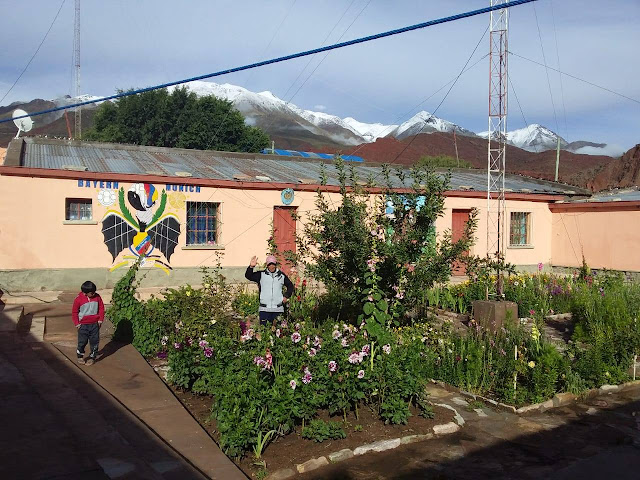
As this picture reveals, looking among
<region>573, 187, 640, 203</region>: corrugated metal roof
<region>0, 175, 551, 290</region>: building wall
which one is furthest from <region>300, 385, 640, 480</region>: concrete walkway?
<region>573, 187, 640, 203</region>: corrugated metal roof

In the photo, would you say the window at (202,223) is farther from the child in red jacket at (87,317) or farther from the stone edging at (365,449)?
the stone edging at (365,449)

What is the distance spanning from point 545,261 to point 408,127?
323ft

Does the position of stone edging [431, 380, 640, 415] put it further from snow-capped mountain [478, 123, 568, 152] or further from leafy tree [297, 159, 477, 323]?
snow-capped mountain [478, 123, 568, 152]

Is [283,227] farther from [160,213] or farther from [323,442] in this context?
[323,442]

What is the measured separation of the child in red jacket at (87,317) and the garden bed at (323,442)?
1853mm

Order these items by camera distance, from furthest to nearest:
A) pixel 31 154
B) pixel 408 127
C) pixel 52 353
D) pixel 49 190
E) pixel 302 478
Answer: pixel 408 127 < pixel 31 154 < pixel 49 190 < pixel 52 353 < pixel 302 478

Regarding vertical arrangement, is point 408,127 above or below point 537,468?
above

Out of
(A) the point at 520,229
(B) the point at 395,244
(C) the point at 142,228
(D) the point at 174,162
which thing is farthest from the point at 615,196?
(C) the point at 142,228

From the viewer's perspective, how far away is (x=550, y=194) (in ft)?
68.7

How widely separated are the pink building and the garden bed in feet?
21.2

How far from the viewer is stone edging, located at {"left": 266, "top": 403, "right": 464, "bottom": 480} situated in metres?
4.95

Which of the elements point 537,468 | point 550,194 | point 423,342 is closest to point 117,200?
point 423,342

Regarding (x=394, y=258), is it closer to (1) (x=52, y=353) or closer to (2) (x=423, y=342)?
(2) (x=423, y=342)

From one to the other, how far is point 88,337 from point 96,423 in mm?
2352
